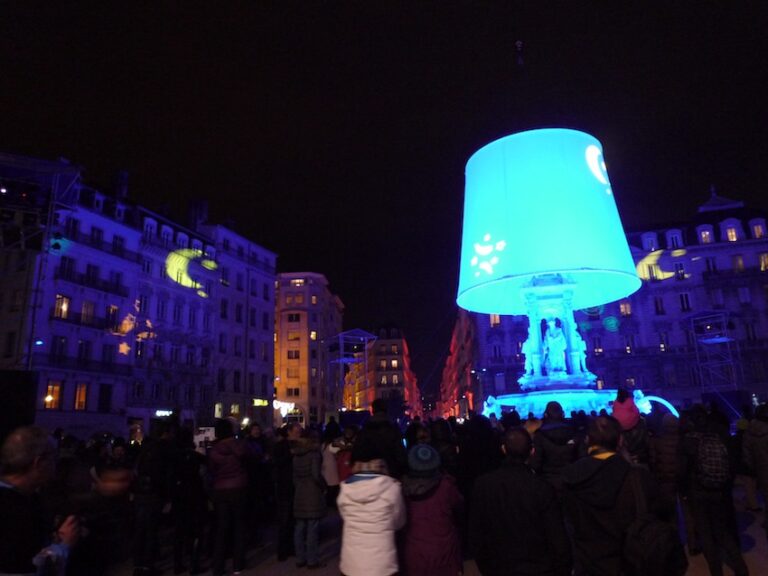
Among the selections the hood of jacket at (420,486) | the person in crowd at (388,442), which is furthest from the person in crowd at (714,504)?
the hood of jacket at (420,486)

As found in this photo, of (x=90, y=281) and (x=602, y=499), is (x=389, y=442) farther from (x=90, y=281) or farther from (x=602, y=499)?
(x=90, y=281)

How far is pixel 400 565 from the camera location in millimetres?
4504

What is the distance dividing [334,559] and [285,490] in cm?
123

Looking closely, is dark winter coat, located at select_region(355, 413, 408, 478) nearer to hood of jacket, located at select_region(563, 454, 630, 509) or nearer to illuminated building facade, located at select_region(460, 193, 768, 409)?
hood of jacket, located at select_region(563, 454, 630, 509)

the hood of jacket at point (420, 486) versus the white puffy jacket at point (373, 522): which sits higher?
the hood of jacket at point (420, 486)

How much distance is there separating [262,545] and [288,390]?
201 ft

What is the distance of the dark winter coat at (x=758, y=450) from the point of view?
6.72 meters

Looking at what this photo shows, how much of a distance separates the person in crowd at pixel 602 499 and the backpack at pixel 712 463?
2.87 m

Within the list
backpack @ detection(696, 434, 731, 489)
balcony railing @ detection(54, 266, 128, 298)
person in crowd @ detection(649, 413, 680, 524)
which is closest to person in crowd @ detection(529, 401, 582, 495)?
person in crowd @ detection(649, 413, 680, 524)

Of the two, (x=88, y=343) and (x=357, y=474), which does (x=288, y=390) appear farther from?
(x=357, y=474)

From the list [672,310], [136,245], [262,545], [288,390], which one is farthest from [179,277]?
[672,310]

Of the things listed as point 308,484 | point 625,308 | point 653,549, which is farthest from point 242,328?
point 653,549

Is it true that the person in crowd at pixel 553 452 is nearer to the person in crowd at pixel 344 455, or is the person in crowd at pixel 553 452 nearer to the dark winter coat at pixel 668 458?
the dark winter coat at pixel 668 458

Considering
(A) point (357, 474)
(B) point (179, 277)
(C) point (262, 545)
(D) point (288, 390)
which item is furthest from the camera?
A: (D) point (288, 390)
